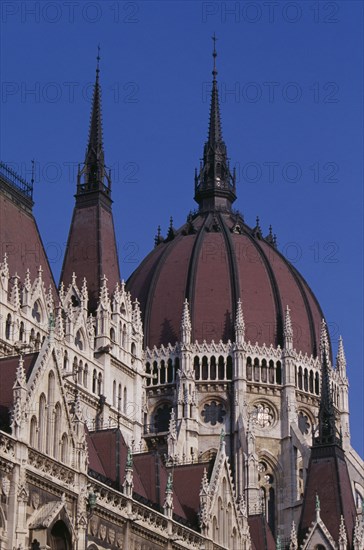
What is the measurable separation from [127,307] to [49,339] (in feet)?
94.5

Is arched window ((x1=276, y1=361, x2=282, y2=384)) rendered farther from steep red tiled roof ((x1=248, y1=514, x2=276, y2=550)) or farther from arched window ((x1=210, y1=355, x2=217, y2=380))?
steep red tiled roof ((x1=248, y1=514, x2=276, y2=550))

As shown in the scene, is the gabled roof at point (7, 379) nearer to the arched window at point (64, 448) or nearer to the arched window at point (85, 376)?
the arched window at point (64, 448)

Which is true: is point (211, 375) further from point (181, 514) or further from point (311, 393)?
point (181, 514)

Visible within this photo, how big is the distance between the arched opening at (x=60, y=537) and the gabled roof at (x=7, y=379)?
395 cm

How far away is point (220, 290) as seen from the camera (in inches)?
3959

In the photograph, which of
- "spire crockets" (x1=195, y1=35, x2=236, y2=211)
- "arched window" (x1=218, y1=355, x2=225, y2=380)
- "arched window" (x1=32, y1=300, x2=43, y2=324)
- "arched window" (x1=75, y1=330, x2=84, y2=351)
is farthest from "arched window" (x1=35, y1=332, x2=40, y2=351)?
"spire crockets" (x1=195, y1=35, x2=236, y2=211)

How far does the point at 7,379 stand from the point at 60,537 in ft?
19.2

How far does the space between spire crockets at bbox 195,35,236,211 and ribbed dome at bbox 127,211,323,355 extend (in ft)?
13.7

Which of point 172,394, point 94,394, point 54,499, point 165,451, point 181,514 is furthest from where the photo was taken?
point 172,394

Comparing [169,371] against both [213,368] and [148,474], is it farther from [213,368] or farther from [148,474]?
[148,474]

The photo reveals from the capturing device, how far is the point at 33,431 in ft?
160

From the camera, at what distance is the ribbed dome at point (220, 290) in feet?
328

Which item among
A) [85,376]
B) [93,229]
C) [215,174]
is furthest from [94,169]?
[215,174]

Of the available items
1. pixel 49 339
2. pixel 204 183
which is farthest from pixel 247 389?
pixel 49 339
